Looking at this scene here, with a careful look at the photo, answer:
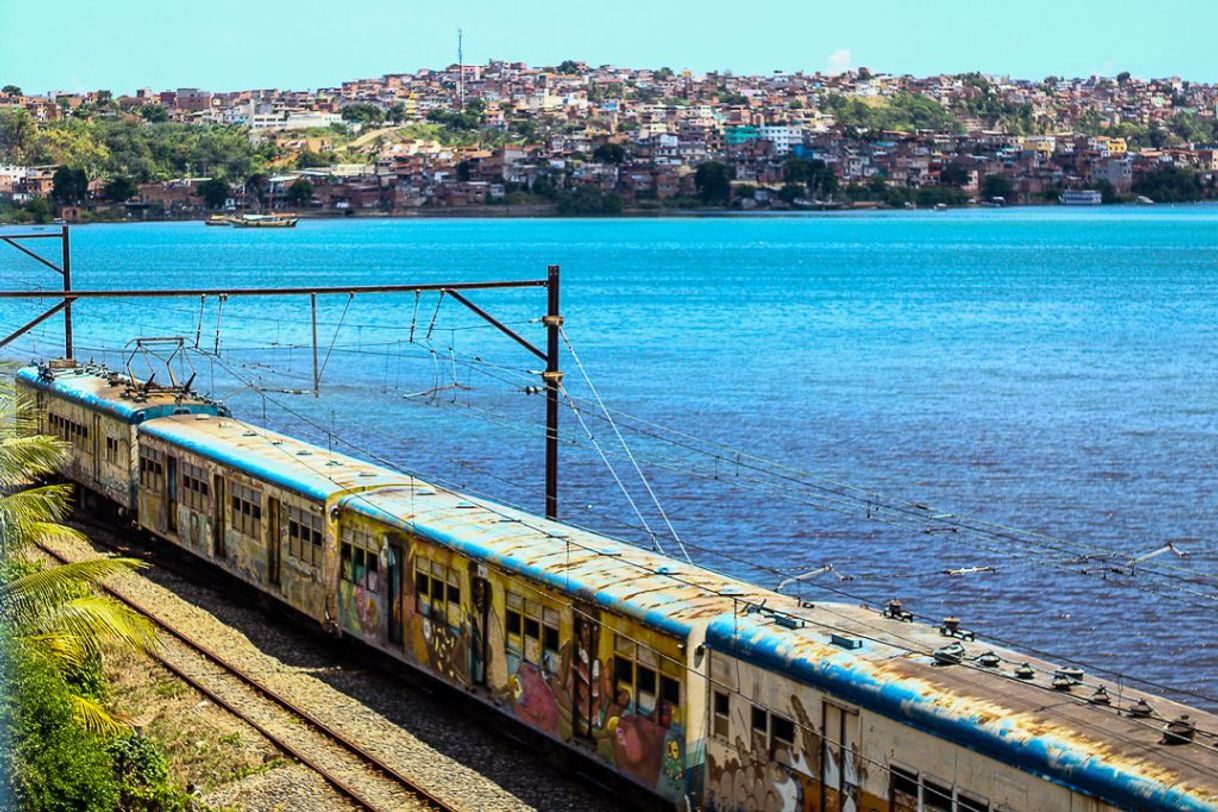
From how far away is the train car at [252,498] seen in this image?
2312cm

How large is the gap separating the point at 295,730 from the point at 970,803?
922cm

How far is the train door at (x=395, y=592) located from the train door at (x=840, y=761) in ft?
25.5

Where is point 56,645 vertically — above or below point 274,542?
above

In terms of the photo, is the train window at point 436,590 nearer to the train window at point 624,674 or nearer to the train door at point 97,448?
the train window at point 624,674

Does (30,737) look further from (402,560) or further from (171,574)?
(171,574)

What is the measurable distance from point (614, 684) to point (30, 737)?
5296 mm

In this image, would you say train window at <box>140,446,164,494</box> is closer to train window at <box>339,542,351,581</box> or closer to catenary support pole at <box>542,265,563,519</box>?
catenary support pole at <box>542,265,563,519</box>

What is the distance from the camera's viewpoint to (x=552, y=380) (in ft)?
83.1

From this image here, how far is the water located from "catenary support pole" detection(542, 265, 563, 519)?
2441 millimetres

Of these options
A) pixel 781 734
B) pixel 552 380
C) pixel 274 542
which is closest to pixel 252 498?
pixel 274 542

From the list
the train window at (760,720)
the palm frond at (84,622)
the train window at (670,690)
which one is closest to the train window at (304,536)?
the palm frond at (84,622)

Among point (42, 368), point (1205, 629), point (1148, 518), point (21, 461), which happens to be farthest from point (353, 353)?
point (21, 461)

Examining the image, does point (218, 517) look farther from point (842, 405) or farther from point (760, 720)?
point (842, 405)

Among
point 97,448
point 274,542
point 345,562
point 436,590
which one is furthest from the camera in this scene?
point 97,448
